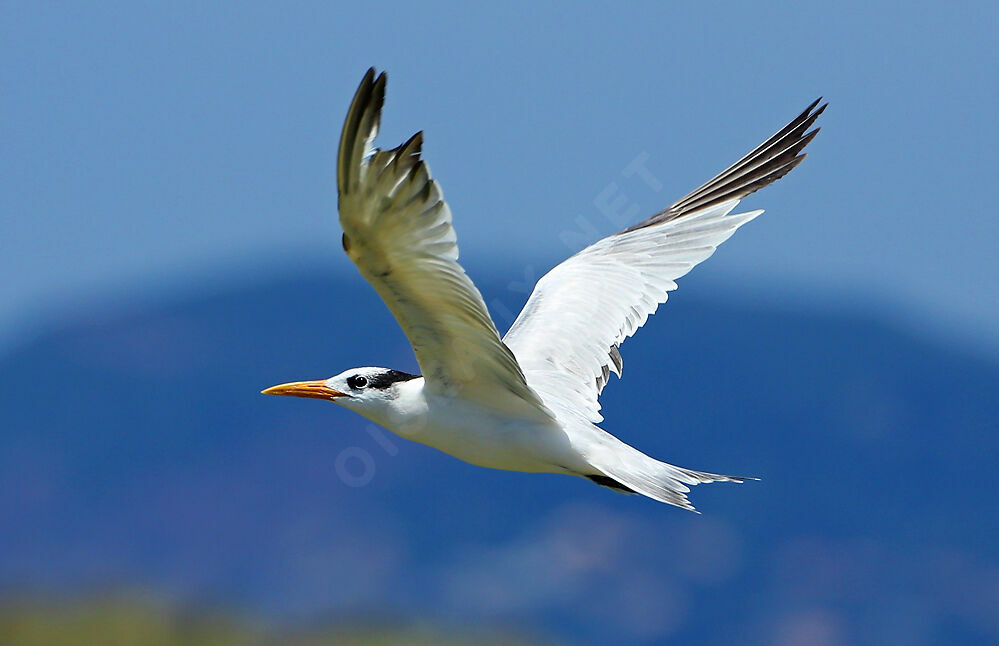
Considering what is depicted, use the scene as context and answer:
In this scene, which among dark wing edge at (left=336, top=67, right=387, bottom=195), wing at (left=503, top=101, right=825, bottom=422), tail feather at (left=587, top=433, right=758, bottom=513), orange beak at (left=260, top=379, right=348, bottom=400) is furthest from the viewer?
wing at (left=503, top=101, right=825, bottom=422)

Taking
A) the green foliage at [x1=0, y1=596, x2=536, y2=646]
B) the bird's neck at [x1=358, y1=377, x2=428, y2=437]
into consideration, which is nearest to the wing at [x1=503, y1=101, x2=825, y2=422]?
the bird's neck at [x1=358, y1=377, x2=428, y2=437]

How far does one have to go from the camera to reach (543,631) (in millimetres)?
28641

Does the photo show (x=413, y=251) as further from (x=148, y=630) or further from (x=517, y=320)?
(x=148, y=630)

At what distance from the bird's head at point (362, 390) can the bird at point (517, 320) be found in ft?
0.03

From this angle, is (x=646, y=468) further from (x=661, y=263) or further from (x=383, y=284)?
(x=661, y=263)

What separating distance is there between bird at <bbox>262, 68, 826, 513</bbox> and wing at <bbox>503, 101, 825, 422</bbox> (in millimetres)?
14

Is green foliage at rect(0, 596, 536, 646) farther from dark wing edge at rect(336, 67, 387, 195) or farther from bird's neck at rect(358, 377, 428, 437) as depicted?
dark wing edge at rect(336, 67, 387, 195)

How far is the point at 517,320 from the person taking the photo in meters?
11.9

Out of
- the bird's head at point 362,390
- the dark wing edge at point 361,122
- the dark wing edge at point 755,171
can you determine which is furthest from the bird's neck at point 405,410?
the dark wing edge at point 755,171

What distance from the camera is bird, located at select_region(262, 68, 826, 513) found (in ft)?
25.4

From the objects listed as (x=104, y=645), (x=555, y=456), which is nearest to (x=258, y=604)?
(x=104, y=645)

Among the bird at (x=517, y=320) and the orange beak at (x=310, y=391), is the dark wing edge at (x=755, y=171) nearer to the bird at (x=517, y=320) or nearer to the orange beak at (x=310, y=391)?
the bird at (x=517, y=320)

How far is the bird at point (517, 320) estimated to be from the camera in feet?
25.4

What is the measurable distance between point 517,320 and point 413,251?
4.00 metres
